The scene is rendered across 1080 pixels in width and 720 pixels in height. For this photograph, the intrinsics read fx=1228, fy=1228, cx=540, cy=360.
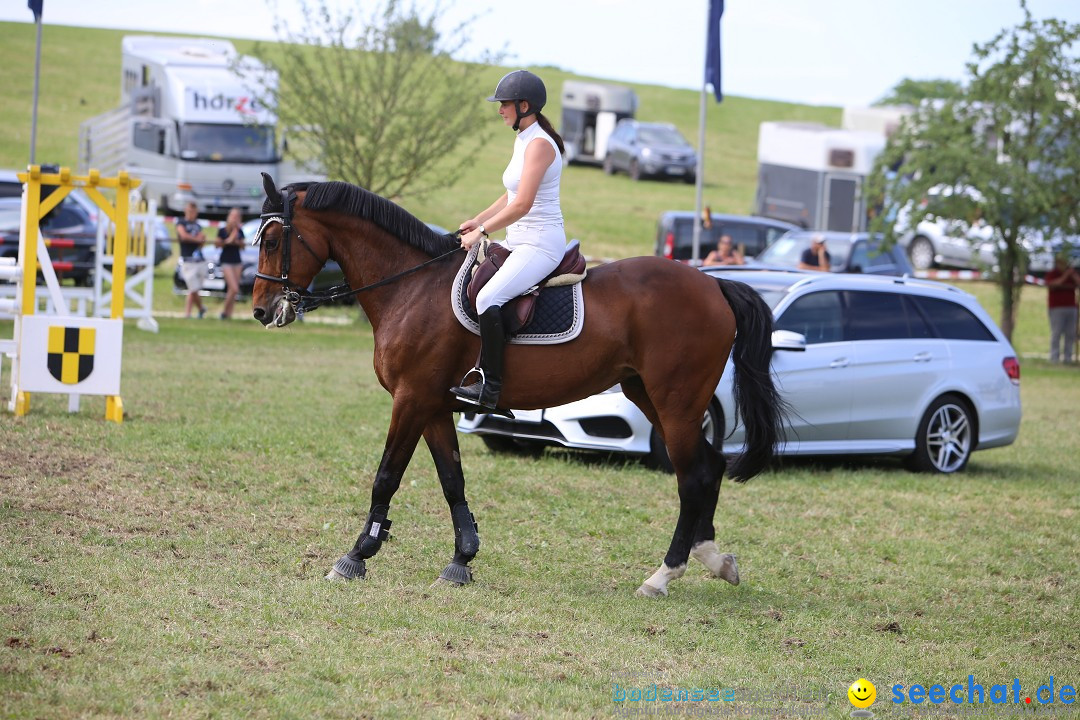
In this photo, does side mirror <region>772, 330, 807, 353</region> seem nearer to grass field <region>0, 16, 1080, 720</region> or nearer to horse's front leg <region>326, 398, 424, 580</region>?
grass field <region>0, 16, 1080, 720</region>

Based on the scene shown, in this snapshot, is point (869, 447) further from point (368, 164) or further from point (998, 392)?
point (368, 164)

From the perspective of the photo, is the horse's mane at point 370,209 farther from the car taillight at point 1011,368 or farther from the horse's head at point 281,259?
the car taillight at point 1011,368

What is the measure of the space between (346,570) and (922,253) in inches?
1111

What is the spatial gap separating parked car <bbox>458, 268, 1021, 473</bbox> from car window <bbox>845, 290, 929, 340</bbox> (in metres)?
0.01

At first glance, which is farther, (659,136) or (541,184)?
(659,136)

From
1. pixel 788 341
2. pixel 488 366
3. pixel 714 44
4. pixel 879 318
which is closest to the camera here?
pixel 488 366

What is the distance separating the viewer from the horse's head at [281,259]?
704 cm

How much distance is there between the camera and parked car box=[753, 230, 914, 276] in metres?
23.6

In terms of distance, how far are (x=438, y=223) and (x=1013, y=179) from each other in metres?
18.3

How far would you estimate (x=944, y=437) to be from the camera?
39.9ft

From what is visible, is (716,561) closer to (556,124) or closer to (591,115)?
(591,115)

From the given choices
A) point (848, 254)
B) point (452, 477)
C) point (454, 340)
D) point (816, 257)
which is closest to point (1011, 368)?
point (452, 477)

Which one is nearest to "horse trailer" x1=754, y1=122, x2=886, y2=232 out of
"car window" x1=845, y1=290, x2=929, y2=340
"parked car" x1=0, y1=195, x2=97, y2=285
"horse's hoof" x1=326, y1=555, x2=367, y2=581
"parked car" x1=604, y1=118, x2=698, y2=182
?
"parked car" x1=604, y1=118, x2=698, y2=182

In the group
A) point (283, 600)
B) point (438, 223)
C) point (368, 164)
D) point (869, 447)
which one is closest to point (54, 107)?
point (438, 223)
